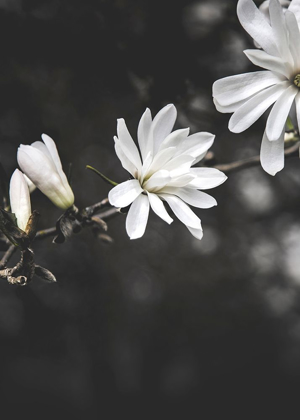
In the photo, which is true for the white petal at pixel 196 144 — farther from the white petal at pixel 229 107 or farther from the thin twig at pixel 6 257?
the thin twig at pixel 6 257

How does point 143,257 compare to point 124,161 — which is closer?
point 124,161

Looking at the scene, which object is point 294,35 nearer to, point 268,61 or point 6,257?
point 268,61

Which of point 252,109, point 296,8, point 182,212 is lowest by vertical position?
point 182,212

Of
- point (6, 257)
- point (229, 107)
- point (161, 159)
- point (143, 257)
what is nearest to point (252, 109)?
point (229, 107)

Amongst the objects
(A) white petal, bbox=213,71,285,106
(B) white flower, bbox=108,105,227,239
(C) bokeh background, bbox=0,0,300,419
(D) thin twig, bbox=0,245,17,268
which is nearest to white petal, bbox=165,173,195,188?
(B) white flower, bbox=108,105,227,239

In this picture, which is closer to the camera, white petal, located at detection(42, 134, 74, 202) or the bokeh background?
white petal, located at detection(42, 134, 74, 202)

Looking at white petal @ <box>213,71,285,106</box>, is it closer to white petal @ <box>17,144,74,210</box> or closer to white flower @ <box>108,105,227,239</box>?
white flower @ <box>108,105,227,239</box>

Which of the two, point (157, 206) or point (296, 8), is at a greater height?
point (296, 8)
